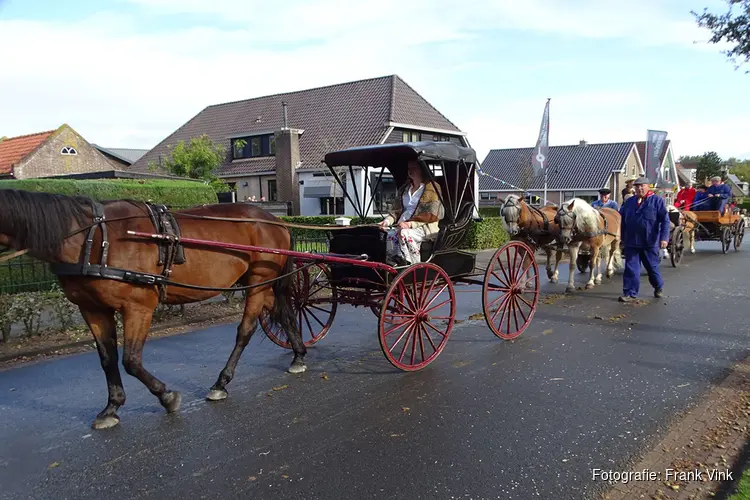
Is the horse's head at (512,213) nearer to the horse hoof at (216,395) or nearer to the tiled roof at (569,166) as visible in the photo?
the horse hoof at (216,395)

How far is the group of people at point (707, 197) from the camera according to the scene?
16547 millimetres

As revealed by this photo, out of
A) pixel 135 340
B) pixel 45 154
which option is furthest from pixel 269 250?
pixel 45 154

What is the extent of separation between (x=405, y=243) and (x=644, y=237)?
5.52m

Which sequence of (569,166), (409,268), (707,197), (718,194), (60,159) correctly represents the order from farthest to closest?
(569,166)
(60,159)
(707,197)
(718,194)
(409,268)

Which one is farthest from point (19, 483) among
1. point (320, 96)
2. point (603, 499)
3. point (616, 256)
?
point (320, 96)

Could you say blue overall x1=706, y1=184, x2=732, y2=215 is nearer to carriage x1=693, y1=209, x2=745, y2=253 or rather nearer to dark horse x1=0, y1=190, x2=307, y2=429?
carriage x1=693, y1=209, x2=745, y2=253

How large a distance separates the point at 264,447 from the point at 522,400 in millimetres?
2343

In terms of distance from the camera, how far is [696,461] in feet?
12.7

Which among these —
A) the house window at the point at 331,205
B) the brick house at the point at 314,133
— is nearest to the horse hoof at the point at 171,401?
the brick house at the point at 314,133

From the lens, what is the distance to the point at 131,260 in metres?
4.38

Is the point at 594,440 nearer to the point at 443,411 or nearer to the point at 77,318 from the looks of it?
the point at 443,411

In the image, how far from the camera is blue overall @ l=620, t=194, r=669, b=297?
31.1 feet

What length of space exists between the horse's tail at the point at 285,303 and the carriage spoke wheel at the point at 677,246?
11.8m

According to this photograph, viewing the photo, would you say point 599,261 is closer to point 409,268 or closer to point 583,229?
point 583,229
